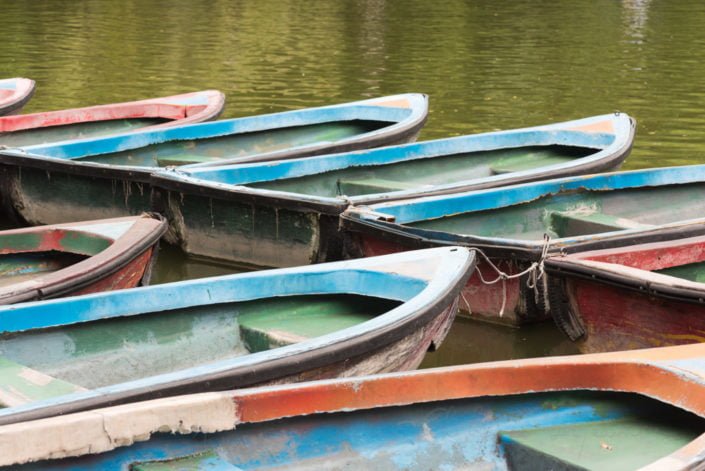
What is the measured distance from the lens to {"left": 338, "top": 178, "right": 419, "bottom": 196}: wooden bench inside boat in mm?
8438

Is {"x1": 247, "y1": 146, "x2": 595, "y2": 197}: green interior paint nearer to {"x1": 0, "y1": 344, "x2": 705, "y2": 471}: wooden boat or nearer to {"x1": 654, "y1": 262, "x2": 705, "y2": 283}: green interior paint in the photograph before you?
{"x1": 654, "y1": 262, "x2": 705, "y2": 283}: green interior paint

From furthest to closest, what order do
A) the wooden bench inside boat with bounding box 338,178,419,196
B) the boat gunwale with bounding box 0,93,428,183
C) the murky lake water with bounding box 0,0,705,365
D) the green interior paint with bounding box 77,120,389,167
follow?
the murky lake water with bounding box 0,0,705,365 → the green interior paint with bounding box 77,120,389,167 → the wooden bench inside boat with bounding box 338,178,419,196 → the boat gunwale with bounding box 0,93,428,183

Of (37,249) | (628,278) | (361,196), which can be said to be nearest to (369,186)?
(361,196)

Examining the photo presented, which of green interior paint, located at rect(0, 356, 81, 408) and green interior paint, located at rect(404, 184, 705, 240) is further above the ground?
green interior paint, located at rect(0, 356, 81, 408)

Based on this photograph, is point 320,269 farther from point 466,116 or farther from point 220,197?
point 466,116

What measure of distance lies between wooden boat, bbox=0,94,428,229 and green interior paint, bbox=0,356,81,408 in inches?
137

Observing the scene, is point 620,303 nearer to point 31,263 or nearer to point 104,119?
point 31,263

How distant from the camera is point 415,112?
10.3 metres

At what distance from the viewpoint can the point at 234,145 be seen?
9.96m

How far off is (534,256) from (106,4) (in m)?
24.8

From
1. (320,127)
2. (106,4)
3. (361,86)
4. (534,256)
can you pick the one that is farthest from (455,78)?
(106,4)

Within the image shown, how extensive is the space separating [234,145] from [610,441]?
20.4 feet

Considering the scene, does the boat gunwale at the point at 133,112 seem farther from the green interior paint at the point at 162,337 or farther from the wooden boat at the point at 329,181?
the green interior paint at the point at 162,337

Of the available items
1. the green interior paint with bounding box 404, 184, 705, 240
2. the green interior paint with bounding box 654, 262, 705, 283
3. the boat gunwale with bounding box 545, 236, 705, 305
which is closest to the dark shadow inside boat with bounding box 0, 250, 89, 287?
the green interior paint with bounding box 404, 184, 705, 240
